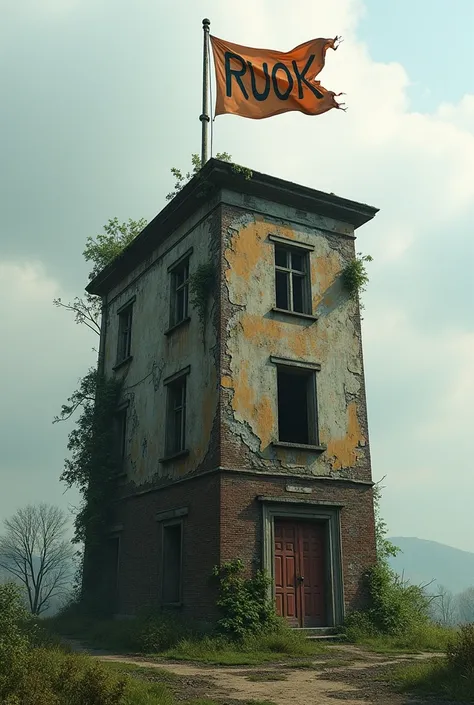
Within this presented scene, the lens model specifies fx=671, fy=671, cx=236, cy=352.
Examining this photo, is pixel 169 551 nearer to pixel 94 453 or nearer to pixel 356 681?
pixel 94 453

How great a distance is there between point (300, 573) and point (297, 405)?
16.8ft

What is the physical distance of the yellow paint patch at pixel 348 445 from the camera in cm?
1605

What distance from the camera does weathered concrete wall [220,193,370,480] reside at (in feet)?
49.5

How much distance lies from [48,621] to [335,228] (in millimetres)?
13509

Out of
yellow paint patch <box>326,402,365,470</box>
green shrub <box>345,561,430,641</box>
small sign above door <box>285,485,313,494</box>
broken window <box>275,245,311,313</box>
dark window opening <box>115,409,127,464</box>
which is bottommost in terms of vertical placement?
green shrub <box>345,561,430,641</box>

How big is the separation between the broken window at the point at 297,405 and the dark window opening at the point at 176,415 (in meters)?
2.56

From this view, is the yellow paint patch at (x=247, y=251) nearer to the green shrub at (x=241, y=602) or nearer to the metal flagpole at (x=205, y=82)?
the metal flagpole at (x=205, y=82)

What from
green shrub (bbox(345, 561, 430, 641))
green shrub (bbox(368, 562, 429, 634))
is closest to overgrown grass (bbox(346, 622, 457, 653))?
green shrub (bbox(345, 561, 430, 641))

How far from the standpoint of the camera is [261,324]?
16047 mm

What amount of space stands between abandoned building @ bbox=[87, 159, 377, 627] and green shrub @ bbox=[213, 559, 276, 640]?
0.99ft

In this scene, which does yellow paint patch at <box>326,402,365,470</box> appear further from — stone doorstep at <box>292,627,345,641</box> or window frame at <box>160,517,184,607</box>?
window frame at <box>160,517,184,607</box>

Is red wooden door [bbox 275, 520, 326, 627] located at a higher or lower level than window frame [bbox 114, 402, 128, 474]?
lower

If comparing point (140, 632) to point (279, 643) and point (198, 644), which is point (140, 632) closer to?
point (198, 644)

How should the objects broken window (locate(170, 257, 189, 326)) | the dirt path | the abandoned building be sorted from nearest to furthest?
the dirt path, the abandoned building, broken window (locate(170, 257, 189, 326))
